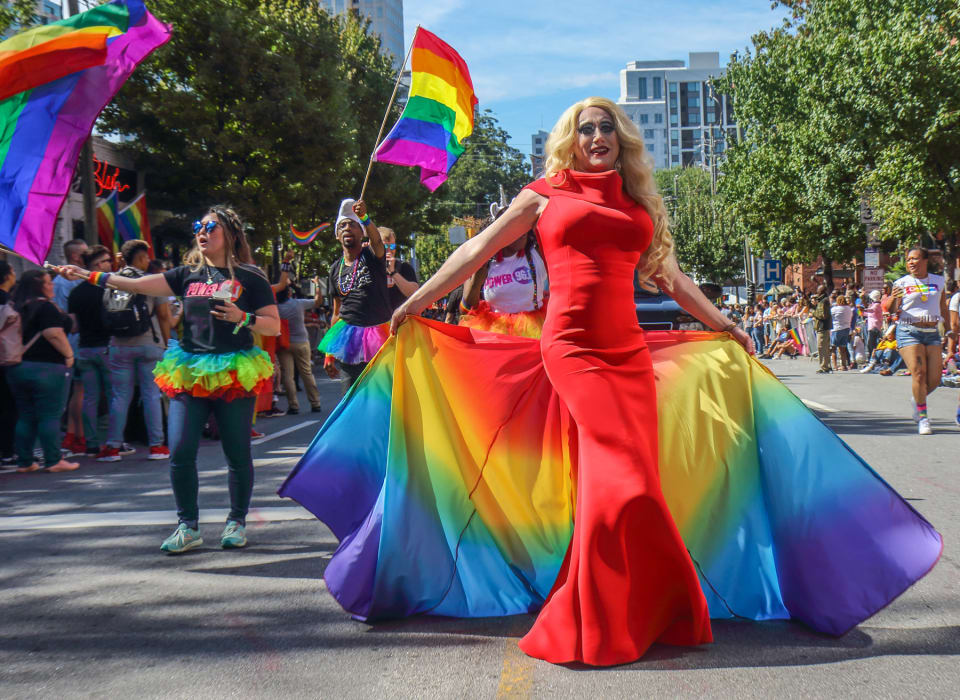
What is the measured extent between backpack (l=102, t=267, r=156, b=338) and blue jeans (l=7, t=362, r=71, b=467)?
0.61 m

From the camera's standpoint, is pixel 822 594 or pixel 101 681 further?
pixel 822 594

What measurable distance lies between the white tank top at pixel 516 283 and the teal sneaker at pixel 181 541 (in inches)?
94.0

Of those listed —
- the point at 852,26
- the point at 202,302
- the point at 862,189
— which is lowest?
the point at 202,302

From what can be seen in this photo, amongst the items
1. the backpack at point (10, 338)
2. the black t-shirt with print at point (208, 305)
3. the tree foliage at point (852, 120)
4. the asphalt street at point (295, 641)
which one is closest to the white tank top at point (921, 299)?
the asphalt street at point (295, 641)

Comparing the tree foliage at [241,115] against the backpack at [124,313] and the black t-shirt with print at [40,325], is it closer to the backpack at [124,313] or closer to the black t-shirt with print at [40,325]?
the backpack at [124,313]

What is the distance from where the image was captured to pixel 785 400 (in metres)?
4.42

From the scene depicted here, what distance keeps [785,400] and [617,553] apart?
115 centimetres

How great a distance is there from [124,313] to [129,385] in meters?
0.74

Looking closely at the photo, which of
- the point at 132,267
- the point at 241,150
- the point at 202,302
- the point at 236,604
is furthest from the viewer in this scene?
the point at 241,150

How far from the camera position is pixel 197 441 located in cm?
585

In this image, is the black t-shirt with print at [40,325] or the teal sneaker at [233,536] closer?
the teal sneaker at [233,536]

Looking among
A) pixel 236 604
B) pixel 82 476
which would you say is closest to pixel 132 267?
pixel 82 476

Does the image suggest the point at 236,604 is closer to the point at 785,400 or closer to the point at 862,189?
the point at 785,400

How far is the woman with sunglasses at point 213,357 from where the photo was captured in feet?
18.6
